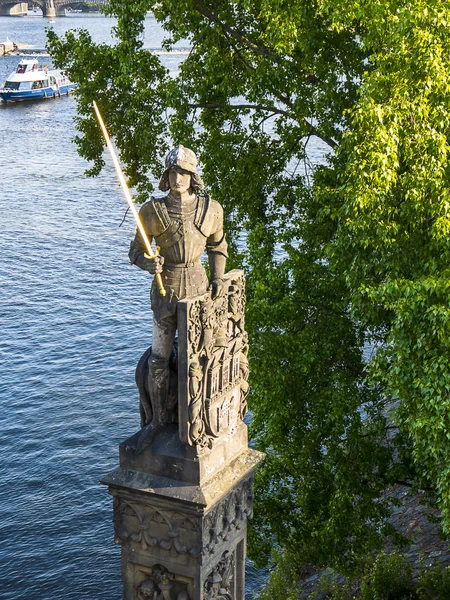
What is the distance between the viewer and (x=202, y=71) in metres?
28.8

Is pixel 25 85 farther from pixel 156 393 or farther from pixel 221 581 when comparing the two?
pixel 221 581

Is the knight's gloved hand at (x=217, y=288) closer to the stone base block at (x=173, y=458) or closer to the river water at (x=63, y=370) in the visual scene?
the stone base block at (x=173, y=458)

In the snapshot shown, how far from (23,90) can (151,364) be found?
97884 mm

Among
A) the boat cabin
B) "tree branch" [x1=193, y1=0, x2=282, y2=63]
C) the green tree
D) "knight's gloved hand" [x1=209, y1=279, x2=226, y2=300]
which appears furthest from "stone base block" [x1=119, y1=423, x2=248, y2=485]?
the boat cabin

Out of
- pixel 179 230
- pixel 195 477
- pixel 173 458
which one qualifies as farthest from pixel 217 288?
pixel 195 477

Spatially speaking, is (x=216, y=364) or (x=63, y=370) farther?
(x=63, y=370)

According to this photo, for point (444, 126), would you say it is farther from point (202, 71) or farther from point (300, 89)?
point (202, 71)

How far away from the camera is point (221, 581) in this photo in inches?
647

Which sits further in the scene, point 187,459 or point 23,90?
point 23,90

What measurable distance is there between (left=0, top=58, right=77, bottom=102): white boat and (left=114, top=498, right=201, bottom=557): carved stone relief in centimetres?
9657

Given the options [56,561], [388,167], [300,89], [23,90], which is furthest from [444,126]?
[23,90]

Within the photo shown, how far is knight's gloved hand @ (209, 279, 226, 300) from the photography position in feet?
51.0

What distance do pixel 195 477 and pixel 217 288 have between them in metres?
2.70

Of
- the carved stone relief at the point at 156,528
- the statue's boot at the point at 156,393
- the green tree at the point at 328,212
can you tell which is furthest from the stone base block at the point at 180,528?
the green tree at the point at 328,212
